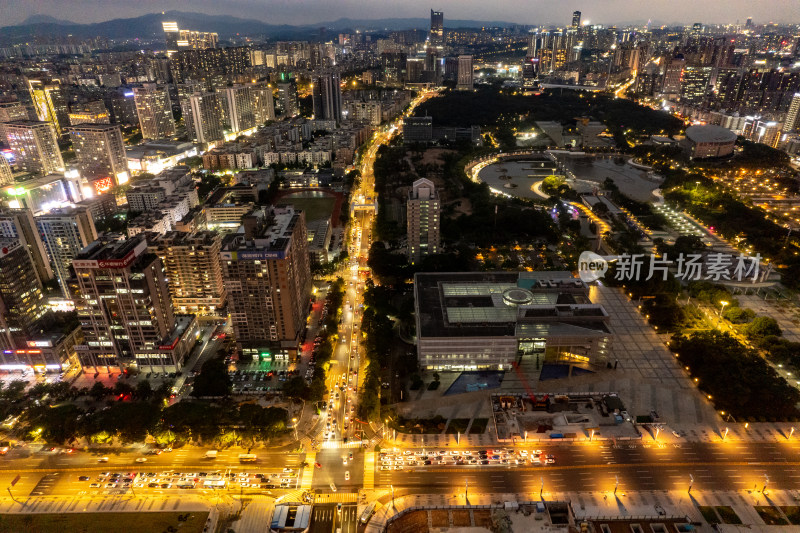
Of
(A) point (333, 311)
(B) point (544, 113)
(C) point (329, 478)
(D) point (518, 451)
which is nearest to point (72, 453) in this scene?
(C) point (329, 478)

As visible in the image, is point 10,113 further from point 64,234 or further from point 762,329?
point 762,329

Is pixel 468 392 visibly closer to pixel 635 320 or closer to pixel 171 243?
pixel 635 320

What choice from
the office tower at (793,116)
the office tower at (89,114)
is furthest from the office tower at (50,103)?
the office tower at (793,116)

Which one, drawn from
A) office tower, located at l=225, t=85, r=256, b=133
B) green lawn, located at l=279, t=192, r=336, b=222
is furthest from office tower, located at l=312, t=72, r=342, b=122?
green lawn, located at l=279, t=192, r=336, b=222

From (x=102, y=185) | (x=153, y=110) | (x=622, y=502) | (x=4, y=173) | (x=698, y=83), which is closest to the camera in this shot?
(x=622, y=502)

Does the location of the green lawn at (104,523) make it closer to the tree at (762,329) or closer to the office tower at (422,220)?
the office tower at (422,220)

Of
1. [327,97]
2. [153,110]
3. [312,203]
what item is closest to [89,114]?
[153,110]
